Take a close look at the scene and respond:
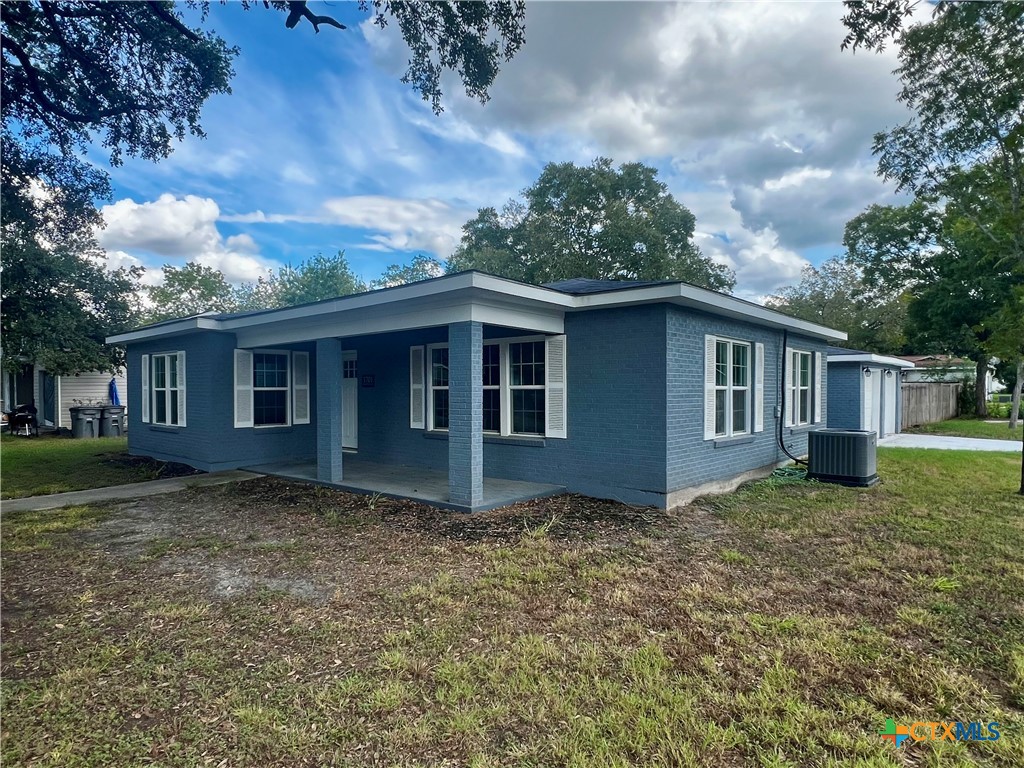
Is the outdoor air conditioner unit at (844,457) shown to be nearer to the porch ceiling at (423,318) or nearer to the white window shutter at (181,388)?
the porch ceiling at (423,318)

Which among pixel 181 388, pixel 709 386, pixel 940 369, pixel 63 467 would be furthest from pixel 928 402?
pixel 63 467

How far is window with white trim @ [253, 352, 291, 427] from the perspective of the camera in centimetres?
1038

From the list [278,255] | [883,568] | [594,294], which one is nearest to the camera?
[883,568]

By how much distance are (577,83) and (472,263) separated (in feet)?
64.5

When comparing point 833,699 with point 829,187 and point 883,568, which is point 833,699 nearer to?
→ point 883,568

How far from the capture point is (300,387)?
10.9 metres

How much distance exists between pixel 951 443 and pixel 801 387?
713 centimetres

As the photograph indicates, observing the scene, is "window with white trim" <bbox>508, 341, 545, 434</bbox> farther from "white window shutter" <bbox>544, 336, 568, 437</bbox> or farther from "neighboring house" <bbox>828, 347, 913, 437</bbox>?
"neighboring house" <bbox>828, 347, 913, 437</bbox>

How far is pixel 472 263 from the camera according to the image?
92.0 feet

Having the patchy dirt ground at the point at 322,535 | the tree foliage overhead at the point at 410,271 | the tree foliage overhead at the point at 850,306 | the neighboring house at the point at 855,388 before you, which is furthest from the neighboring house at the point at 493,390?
the tree foliage overhead at the point at 410,271

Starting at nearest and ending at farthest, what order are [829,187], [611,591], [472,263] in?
[611,591]
[829,187]
[472,263]

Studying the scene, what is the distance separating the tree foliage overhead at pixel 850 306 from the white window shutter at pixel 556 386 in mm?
21842

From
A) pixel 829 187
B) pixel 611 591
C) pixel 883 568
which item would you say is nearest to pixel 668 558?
pixel 611 591

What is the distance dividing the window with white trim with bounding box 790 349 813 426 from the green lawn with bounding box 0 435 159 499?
11845 mm
